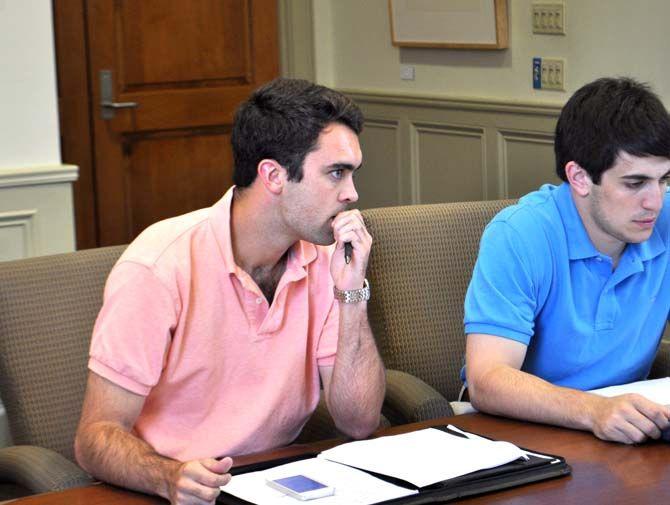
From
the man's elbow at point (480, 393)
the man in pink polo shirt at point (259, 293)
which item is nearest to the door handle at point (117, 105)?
the man in pink polo shirt at point (259, 293)

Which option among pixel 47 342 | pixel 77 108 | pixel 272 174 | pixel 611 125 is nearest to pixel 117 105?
pixel 77 108

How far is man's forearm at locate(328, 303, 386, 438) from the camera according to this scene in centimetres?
206

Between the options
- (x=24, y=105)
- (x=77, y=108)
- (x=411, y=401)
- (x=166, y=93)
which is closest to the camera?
(x=411, y=401)

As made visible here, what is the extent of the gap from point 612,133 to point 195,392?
86 centimetres

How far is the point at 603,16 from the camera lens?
14.6 ft

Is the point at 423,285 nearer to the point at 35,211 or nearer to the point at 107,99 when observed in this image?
the point at 35,211

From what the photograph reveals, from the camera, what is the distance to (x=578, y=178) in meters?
2.22

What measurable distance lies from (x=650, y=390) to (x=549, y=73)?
2854mm

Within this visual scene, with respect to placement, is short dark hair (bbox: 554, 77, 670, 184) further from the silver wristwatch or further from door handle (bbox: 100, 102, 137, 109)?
door handle (bbox: 100, 102, 137, 109)

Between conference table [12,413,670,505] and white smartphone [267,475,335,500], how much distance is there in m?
0.16

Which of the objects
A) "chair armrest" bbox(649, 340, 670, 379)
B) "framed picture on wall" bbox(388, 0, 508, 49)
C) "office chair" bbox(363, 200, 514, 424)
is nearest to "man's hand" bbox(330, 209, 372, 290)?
"office chair" bbox(363, 200, 514, 424)

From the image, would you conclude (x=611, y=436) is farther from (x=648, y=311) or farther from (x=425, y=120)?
(x=425, y=120)

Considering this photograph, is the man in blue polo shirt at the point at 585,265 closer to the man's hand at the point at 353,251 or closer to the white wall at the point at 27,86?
the man's hand at the point at 353,251

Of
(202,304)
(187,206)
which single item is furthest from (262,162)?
(187,206)
